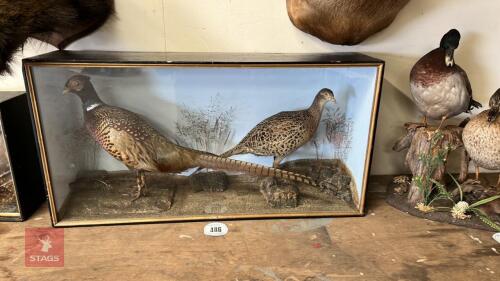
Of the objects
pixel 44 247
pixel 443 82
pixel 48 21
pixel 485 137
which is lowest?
pixel 44 247

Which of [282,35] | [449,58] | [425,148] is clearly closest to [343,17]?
[282,35]

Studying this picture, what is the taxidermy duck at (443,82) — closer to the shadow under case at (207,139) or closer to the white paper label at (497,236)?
the shadow under case at (207,139)

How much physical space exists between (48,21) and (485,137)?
101 cm

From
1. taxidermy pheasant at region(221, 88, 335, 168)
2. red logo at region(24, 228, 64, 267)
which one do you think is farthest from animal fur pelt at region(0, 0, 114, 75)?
taxidermy pheasant at region(221, 88, 335, 168)

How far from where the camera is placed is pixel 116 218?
3.05ft

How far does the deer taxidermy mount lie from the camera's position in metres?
0.92

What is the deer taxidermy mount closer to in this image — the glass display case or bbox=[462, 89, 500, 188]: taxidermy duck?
bbox=[462, 89, 500, 188]: taxidermy duck

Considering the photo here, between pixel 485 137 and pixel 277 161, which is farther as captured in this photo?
pixel 277 161

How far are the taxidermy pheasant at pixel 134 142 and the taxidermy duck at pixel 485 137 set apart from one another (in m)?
0.51

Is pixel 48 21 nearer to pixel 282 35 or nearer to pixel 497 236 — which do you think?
pixel 282 35

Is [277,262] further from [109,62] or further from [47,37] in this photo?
[47,37]

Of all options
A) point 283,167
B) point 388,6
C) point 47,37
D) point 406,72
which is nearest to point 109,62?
point 47,37

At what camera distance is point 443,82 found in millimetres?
924

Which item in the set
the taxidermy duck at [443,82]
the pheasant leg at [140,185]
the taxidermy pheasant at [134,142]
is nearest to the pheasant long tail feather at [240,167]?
the taxidermy pheasant at [134,142]
